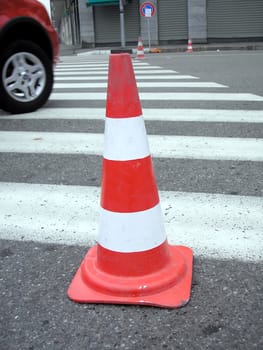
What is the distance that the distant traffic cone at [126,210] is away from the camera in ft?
7.27

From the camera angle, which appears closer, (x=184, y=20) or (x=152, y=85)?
(x=152, y=85)

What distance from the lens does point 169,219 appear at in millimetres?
2900

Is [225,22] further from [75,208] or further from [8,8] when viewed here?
[75,208]

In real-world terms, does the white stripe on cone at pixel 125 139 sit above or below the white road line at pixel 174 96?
above

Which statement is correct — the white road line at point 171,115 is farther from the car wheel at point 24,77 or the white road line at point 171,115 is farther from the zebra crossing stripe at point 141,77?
the zebra crossing stripe at point 141,77

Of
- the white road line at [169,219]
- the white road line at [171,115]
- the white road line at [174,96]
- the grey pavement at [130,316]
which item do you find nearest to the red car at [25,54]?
the white road line at [171,115]

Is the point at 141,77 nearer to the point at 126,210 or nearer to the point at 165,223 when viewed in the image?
the point at 165,223

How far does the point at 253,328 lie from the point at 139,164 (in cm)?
83

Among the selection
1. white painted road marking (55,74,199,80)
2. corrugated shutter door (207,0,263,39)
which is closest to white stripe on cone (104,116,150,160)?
white painted road marking (55,74,199,80)

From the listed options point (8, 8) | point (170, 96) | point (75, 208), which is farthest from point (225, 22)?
point (75, 208)

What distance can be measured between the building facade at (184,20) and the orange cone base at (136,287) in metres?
23.6

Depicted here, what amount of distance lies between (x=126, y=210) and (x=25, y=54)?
3.91 m

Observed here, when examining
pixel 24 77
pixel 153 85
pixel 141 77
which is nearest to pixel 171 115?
pixel 24 77

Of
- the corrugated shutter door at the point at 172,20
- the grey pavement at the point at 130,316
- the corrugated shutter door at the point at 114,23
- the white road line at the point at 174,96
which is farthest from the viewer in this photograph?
the corrugated shutter door at the point at 114,23
